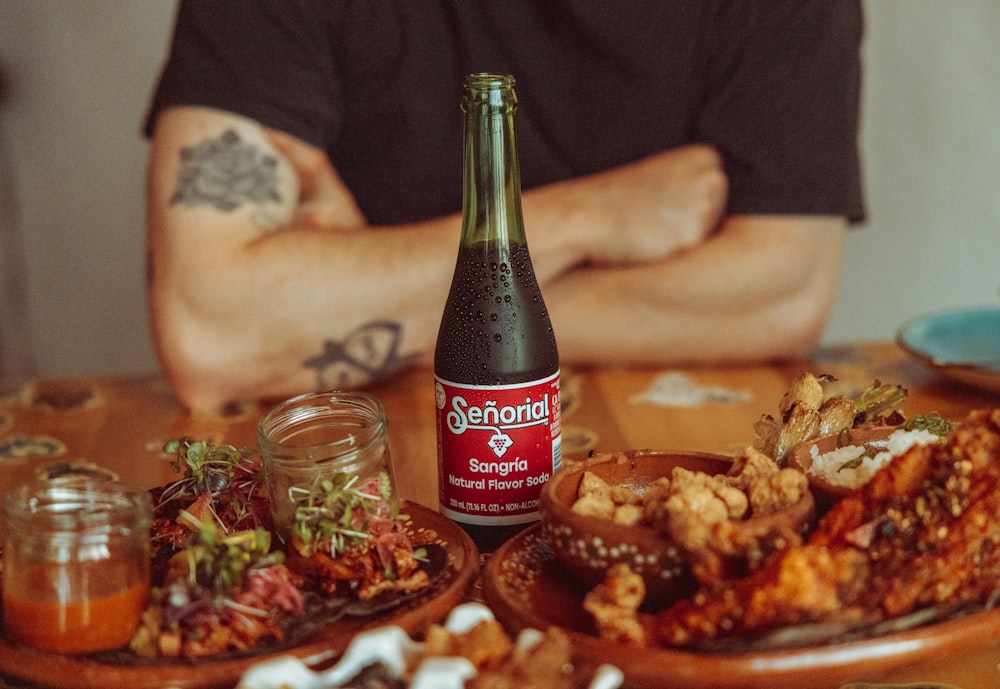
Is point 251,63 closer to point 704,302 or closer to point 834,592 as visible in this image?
point 704,302

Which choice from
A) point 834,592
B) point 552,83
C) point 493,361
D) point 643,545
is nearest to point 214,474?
point 493,361

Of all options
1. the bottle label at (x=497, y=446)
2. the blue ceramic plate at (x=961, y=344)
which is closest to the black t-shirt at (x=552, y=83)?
the blue ceramic plate at (x=961, y=344)

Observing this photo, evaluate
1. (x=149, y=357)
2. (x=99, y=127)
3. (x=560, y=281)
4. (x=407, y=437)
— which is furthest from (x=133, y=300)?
(x=407, y=437)

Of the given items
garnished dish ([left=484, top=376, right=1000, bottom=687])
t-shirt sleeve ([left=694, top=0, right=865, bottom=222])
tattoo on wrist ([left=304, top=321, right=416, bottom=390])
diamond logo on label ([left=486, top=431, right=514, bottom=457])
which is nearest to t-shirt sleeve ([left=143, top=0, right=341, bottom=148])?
tattoo on wrist ([left=304, top=321, right=416, bottom=390])

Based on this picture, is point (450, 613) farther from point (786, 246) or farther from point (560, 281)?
point (786, 246)

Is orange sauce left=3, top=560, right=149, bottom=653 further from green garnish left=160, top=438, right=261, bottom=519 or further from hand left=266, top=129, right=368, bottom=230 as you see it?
hand left=266, top=129, right=368, bottom=230

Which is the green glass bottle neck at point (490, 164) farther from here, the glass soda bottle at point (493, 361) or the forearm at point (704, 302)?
the forearm at point (704, 302)
